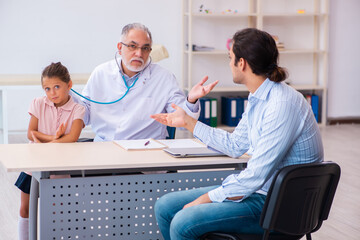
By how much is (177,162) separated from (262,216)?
566 millimetres

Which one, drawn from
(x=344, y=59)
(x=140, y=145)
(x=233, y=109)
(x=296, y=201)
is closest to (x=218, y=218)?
(x=296, y=201)

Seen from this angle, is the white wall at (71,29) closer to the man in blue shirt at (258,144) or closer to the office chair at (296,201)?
the man in blue shirt at (258,144)

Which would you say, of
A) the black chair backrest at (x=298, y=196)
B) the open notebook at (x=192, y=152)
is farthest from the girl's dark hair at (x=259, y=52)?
the open notebook at (x=192, y=152)

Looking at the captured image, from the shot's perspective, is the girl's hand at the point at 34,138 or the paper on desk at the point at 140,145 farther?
the girl's hand at the point at 34,138

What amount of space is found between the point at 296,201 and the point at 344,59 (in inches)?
250

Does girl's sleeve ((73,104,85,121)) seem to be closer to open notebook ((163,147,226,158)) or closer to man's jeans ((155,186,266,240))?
open notebook ((163,147,226,158))

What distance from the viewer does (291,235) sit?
213 cm

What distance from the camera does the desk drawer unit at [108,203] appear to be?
2512 mm

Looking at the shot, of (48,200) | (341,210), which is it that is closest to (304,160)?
(48,200)

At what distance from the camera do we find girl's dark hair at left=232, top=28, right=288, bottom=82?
2.16 m

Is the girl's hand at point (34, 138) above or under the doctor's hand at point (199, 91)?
under

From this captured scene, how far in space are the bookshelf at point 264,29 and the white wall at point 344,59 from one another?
19 centimetres

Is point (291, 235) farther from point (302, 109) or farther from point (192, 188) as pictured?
point (192, 188)

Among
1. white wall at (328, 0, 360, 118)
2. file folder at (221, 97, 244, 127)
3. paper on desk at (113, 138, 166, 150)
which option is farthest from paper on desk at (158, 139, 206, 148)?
white wall at (328, 0, 360, 118)
